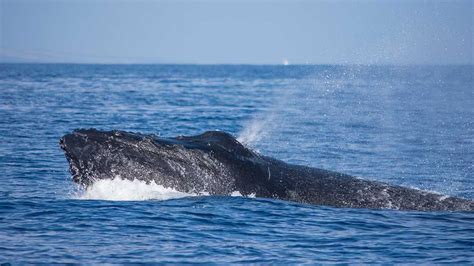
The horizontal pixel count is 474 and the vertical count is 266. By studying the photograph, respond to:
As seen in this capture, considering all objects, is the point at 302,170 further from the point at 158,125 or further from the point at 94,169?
the point at 158,125

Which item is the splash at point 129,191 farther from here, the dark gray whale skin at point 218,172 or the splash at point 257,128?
the splash at point 257,128

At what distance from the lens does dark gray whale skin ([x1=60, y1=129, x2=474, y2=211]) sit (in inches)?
516

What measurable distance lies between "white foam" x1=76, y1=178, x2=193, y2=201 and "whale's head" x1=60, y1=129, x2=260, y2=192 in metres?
0.11

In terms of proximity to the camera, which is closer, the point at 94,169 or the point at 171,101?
the point at 94,169

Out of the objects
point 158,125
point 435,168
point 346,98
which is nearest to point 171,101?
point 346,98

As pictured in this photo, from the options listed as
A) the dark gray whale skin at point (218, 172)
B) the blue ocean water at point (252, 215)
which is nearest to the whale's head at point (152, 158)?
the dark gray whale skin at point (218, 172)

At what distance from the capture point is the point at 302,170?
1431 cm

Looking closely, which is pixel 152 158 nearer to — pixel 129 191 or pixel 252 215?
pixel 129 191

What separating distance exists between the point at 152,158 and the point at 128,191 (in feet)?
2.21

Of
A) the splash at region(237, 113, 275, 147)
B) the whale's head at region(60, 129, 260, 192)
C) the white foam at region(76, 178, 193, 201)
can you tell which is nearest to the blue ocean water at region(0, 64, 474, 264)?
the white foam at region(76, 178, 193, 201)

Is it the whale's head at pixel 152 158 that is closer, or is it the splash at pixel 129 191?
the whale's head at pixel 152 158

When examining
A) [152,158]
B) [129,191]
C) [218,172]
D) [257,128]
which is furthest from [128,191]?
[257,128]

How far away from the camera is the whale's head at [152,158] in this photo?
13023 millimetres

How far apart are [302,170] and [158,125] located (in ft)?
57.6
